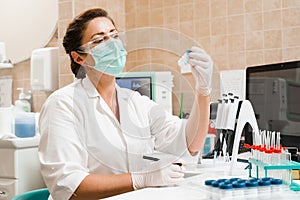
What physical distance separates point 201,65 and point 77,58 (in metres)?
0.56

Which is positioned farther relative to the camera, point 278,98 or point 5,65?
point 5,65

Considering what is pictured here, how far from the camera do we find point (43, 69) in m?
2.61

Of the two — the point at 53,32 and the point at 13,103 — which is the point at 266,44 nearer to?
the point at 53,32

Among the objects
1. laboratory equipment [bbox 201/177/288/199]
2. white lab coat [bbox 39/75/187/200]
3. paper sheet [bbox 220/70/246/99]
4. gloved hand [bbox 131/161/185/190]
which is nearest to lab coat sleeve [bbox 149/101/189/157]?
white lab coat [bbox 39/75/187/200]

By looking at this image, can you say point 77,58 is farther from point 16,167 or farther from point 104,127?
point 16,167

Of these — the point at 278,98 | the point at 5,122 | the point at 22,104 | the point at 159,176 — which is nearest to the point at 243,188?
the point at 159,176

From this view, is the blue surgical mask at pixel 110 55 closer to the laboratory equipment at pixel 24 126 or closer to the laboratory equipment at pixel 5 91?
the laboratory equipment at pixel 24 126

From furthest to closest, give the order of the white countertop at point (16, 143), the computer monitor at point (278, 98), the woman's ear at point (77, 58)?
the white countertop at point (16, 143), the computer monitor at point (278, 98), the woman's ear at point (77, 58)

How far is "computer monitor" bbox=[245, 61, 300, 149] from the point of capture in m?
1.76

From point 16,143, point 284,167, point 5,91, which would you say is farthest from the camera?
point 5,91

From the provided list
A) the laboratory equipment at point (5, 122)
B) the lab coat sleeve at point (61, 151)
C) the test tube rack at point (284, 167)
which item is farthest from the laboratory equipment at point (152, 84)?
the laboratory equipment at point (5, 122)

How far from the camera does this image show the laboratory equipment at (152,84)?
1.55 meters

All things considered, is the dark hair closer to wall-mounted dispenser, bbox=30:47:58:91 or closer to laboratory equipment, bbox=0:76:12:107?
wall-mounted dispenser, bbox=30:47:58:91

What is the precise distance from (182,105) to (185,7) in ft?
4.65
